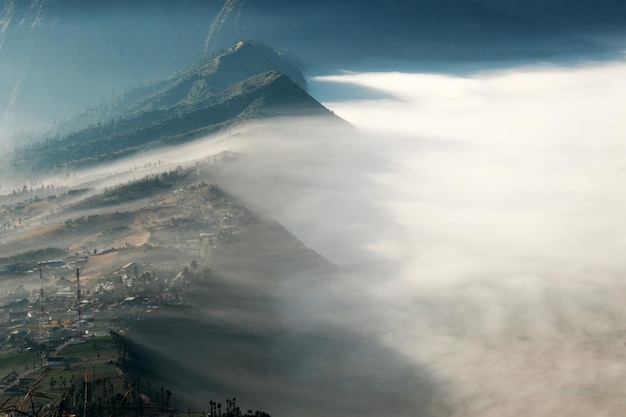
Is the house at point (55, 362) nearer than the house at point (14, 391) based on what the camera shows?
No

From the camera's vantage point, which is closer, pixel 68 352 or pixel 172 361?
pixel 68 352

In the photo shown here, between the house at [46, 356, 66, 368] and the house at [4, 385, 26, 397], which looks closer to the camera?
the house at [4, 385, 26, 397]

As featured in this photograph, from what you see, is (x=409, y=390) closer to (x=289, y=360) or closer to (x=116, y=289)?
(x=289, y=360)

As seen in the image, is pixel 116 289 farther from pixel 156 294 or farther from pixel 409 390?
pixel 409 390

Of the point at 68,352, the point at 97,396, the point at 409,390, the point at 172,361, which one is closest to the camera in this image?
the point at 97,396

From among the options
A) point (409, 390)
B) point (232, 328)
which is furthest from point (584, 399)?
point (232, 328)

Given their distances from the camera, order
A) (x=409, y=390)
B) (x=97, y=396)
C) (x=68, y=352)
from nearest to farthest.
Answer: (x=97, y=396) < (x=68, y=352) < (x=409, y=390)

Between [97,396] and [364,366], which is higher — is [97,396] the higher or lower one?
the higher one

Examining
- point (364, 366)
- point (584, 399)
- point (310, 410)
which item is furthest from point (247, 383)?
point (584, 399)

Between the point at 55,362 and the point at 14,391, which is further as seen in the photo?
the point at 55,362
